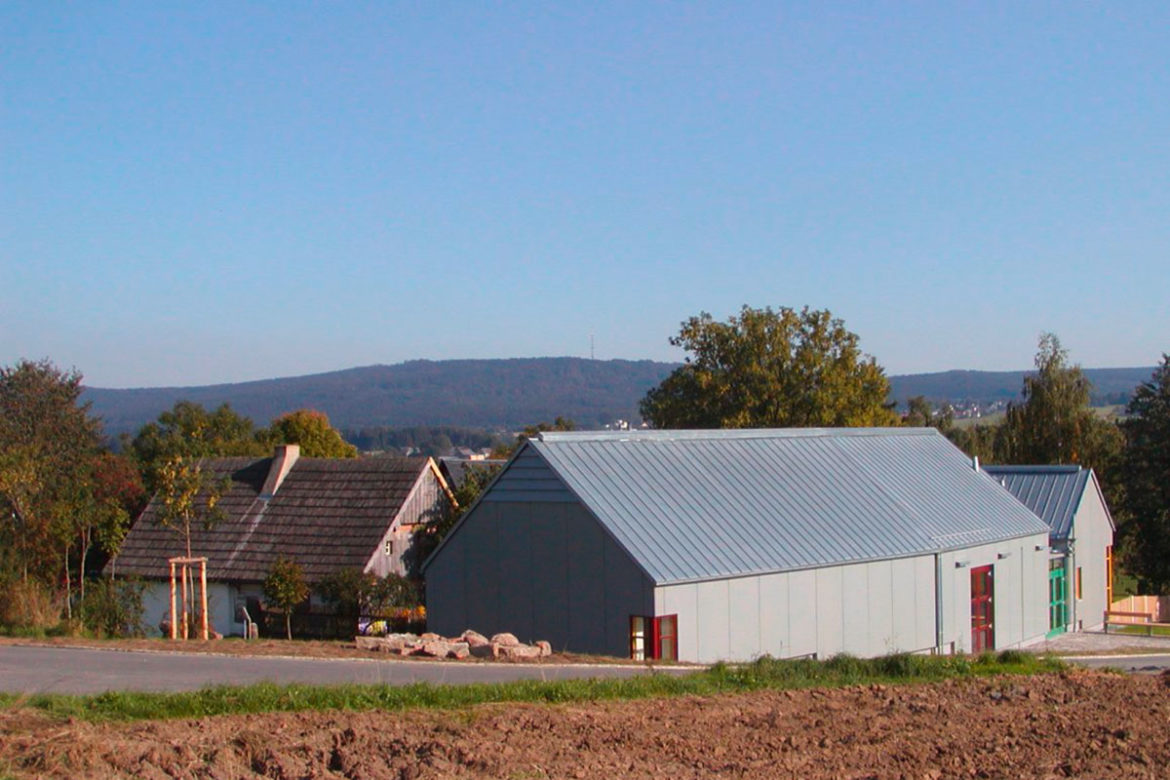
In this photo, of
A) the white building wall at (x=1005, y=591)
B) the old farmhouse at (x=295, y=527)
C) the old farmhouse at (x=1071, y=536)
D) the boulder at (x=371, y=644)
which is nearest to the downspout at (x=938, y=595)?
the white building wall at (x=1005, y=591)

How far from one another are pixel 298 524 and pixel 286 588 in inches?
244

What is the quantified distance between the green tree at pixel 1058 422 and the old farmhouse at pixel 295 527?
35.7 m

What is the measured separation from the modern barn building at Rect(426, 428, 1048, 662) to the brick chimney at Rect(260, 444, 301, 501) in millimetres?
13892

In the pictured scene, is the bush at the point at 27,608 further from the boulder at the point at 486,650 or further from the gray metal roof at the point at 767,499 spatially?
the gray metal roof at the point at 767,499

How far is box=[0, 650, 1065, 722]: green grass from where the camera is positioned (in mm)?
13398

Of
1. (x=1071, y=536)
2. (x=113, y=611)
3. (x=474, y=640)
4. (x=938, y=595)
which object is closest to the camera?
(x=474, y=640)

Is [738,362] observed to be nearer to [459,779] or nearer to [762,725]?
[762,725]

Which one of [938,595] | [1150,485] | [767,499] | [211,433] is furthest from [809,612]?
[211,433]

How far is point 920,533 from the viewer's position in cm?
3334

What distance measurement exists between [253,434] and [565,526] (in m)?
63.0

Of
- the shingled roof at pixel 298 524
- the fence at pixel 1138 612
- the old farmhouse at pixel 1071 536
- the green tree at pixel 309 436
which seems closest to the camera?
the shingled roof at pixel 298 524

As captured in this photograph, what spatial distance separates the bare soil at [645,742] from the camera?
11.0m

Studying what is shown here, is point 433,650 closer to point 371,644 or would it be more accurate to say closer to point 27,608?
point 371,644

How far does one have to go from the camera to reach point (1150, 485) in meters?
60.4
